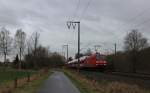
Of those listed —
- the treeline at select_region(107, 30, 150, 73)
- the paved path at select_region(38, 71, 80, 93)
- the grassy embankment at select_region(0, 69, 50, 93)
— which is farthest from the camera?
the treeline at select_region(107, 30, 150, 73)

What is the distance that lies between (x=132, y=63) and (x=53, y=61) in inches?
3393

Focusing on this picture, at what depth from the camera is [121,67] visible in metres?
104

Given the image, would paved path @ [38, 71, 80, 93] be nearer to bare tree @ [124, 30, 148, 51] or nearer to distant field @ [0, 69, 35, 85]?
distant field @ [0, 69, 35, 85]

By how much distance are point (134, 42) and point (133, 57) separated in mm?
11893

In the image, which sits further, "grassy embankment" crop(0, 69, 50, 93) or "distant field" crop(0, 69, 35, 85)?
"distant field" crop(0, 69, 35, 85)

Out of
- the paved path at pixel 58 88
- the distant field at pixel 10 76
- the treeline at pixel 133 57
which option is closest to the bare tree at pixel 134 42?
the treeline at pixel 133 57

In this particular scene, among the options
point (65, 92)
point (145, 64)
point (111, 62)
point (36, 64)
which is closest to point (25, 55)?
point (36, 64)

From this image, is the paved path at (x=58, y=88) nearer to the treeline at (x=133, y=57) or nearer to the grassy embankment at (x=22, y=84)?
the grassy embankment at (x=22, y=84)

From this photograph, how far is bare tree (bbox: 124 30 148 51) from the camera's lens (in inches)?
4365

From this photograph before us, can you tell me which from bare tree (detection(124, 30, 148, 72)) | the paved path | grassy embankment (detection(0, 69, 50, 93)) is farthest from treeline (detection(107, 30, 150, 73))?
the paved path

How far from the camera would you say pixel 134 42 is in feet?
369

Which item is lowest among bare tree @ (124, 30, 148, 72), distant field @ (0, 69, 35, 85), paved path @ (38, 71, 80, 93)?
distant field @ (0, 69, 35, 85)

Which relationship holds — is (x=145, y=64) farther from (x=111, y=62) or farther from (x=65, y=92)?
(x=65, y=92)

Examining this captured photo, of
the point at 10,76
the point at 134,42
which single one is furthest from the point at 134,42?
the point at 10,76
